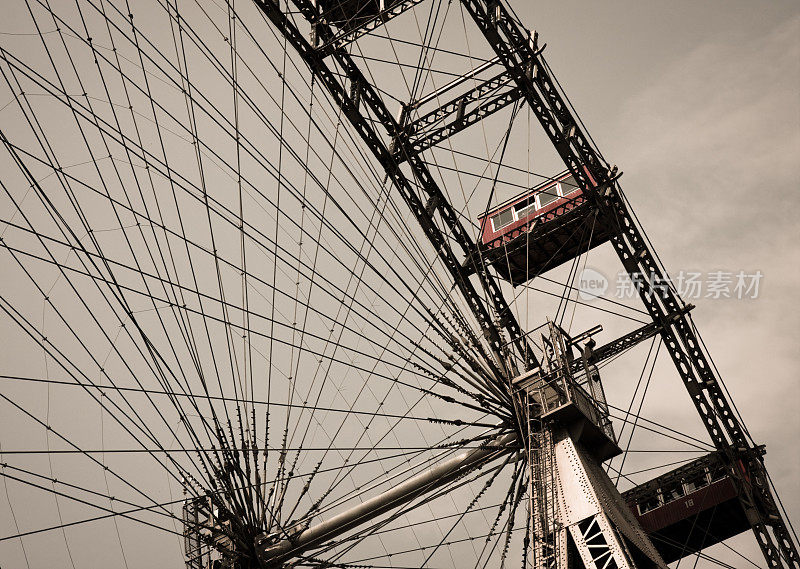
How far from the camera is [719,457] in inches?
766

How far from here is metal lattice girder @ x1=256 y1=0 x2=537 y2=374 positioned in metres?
14.7

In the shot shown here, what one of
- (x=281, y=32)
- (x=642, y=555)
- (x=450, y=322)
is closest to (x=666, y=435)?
(x=450, y=322)

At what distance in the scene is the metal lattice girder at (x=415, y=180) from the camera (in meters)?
14.7

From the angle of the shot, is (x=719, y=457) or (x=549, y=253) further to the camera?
(x=549, y=253)

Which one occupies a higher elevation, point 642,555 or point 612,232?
point 612,232

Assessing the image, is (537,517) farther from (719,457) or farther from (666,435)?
(719,457)

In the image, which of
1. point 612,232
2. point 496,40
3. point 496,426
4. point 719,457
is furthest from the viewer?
point 719,457

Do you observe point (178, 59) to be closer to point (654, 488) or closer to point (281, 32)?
point (281, 32)

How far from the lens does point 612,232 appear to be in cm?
1808


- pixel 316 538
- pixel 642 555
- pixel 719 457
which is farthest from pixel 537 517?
pixel 719 457

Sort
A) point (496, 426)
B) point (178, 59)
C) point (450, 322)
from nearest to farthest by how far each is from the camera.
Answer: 1. point (178, 59)
2. point (496, 426)
3. point (450, 322)

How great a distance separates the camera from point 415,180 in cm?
1658

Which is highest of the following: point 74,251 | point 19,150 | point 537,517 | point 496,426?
point 19,150

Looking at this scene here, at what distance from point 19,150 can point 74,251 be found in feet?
4.09
